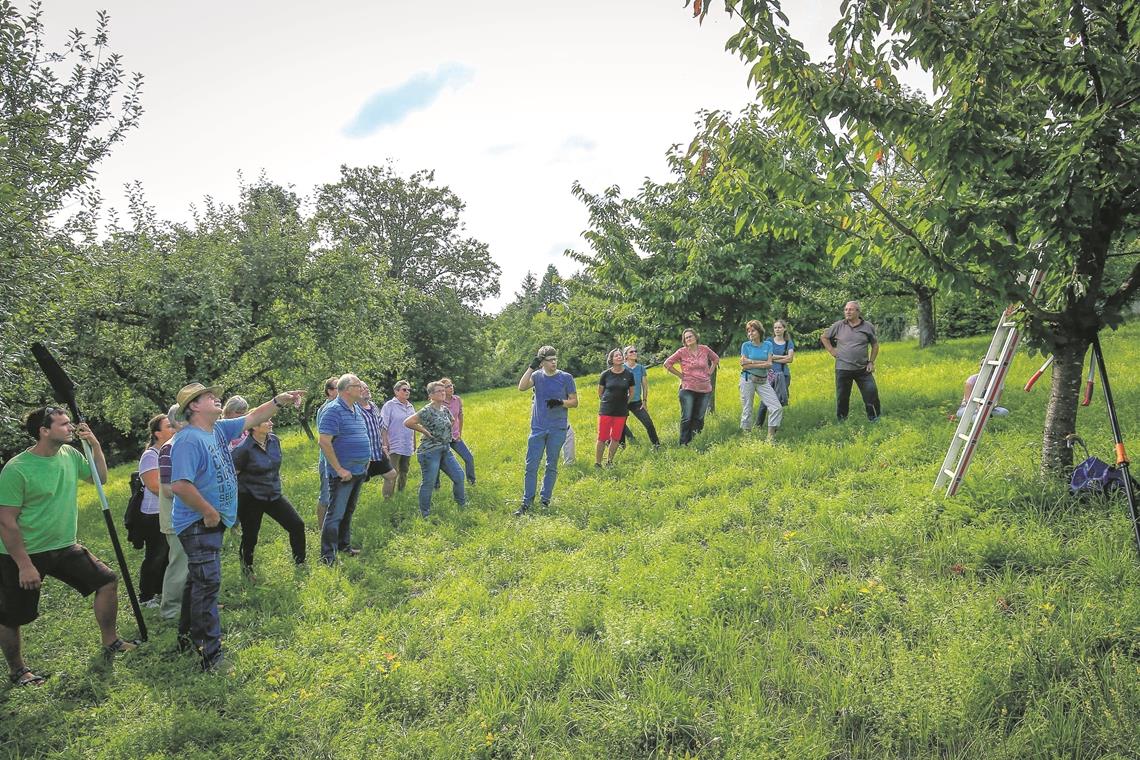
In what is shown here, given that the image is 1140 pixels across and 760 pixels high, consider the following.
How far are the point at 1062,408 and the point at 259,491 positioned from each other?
798 cm

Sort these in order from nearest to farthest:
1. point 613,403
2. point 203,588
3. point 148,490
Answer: point 203,588
point 148,490
point 613,403

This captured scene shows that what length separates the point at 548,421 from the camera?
762 cm

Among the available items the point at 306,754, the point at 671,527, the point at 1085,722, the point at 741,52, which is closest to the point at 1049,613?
the point at 1085,722

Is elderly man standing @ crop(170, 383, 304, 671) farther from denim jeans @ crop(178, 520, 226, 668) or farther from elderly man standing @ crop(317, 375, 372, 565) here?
elderly man standing @ crop(317, 375, 372, 565)

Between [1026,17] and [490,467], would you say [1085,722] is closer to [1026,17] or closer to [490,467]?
[1026,17]

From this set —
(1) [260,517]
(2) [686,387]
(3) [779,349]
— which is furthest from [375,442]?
(3) [779,349]

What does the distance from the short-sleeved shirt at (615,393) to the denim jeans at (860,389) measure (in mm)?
3319

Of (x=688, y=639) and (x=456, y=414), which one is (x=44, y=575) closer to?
(x=688, y=639)

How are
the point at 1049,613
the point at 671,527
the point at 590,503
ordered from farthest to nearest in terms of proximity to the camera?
1. the point at 590,503
2. the point at 671,527
3. the point at 1049,613

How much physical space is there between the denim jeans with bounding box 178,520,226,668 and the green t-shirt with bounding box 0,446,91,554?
2.84ft

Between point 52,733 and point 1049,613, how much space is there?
664 cm

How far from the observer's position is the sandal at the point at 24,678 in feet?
14.2

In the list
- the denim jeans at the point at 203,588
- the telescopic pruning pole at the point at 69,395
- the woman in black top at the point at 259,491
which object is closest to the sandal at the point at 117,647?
the telescopic pruning pole at the point at 69,395

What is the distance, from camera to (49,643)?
5.10m
